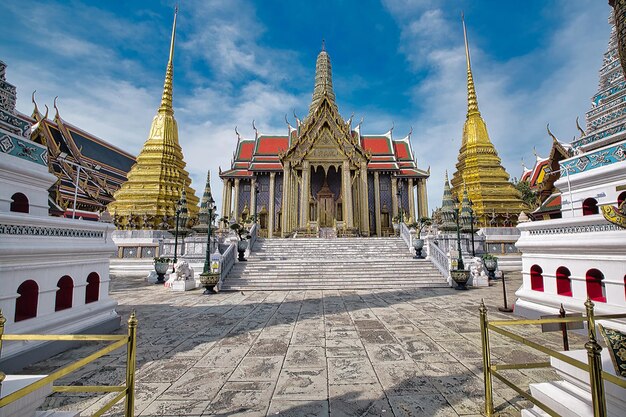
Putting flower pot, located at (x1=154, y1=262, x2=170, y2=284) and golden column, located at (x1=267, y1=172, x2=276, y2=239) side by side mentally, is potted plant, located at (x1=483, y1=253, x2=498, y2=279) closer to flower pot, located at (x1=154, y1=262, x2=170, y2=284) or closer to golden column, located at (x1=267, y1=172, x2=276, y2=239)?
flower pot, located at (x1=154, y1=262, x2=170, y2=284)

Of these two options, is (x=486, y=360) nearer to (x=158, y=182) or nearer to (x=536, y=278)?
(x=536, y=278)

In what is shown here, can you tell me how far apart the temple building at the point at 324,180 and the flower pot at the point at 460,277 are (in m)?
12.8

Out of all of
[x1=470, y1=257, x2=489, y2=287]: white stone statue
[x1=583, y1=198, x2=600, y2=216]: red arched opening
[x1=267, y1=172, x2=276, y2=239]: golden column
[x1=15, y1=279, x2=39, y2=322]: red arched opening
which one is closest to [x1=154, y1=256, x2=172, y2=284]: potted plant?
[x1=15, y1=279, x2=39, y2=322]: red arched opening

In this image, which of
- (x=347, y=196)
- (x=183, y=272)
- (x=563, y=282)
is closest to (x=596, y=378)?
(x=563, y=282)

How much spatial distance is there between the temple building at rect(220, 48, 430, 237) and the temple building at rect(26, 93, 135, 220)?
9.94m

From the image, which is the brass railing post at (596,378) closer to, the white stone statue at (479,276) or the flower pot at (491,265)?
the white stone statue at (479,276)

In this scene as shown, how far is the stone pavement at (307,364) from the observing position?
Result: 3.09m

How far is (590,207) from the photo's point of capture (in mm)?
6633

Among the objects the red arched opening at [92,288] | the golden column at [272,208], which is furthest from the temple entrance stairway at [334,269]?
the golden column at [272,208]

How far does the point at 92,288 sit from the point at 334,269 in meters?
9.17

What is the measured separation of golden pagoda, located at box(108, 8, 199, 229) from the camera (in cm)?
2144

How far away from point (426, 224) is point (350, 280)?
8.34 m

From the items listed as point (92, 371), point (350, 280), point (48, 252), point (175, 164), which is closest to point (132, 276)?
point (175, 164)

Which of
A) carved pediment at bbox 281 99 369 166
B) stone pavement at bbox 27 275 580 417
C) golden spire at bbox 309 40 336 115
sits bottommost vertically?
stone pavement at bbox 27 275 580 417
